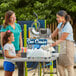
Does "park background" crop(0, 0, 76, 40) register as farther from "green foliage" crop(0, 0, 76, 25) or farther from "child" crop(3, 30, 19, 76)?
"child" crop(3, 30, 19, 76)

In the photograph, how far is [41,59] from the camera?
6379mm

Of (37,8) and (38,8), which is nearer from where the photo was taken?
(37,8)

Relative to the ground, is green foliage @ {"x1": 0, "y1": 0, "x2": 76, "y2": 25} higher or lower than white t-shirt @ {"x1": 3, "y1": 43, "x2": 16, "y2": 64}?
higher

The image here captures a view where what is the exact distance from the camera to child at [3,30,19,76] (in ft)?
21.8

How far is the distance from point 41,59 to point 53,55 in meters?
0.49

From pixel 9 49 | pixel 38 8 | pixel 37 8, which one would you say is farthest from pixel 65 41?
pixel 38 8

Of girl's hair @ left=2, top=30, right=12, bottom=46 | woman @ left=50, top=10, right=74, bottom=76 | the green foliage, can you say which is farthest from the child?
the green foliage

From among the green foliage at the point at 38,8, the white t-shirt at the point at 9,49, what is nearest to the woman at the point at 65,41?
the white t-shirt at the point at 9,49

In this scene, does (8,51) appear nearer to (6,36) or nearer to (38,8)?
(6,36)

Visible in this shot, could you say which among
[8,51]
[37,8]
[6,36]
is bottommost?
[8,51]

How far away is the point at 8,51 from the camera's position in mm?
6668

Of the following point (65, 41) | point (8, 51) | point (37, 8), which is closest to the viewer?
point (8, 51)

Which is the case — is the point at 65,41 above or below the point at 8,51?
above

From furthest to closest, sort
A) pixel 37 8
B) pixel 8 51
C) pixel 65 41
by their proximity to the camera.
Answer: pixel 37 8 → pixel 65 41 → pixel 8 51
